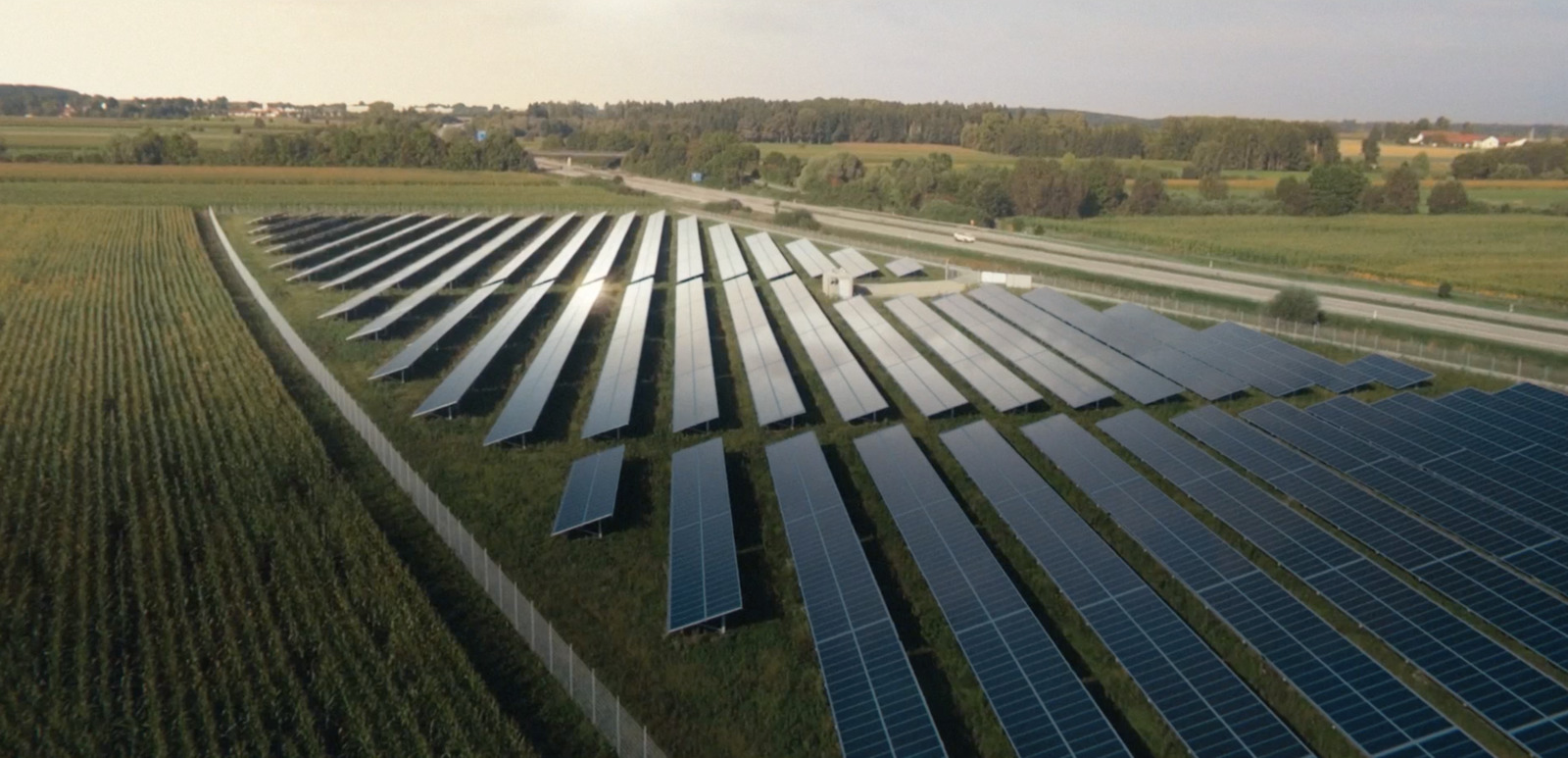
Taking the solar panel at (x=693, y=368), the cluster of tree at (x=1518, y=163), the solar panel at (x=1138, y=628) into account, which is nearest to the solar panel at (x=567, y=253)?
the solar panel at (x=693, y=368)

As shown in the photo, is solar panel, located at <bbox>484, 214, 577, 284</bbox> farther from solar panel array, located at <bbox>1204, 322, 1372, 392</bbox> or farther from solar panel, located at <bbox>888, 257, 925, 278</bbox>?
solar panel array, located at <bbox>1204, 322, 1372, 392</bbox>

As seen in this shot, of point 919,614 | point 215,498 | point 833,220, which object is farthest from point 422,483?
point 833,220

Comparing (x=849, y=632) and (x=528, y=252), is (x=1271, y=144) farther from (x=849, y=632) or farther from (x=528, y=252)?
(x=849, y=632)

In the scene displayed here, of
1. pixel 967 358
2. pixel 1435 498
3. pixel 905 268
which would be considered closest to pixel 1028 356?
pixel 967 358

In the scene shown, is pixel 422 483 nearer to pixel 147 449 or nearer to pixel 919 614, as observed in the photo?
pixel 147 449

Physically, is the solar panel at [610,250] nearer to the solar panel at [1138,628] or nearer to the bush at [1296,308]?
the bush at [1296,308]
